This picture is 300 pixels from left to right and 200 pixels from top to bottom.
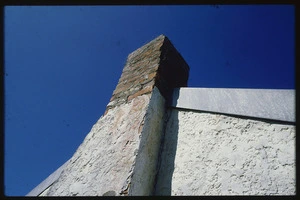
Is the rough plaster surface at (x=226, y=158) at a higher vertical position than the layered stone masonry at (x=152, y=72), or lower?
lower

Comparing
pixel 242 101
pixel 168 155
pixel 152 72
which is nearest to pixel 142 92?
pixel 152 72

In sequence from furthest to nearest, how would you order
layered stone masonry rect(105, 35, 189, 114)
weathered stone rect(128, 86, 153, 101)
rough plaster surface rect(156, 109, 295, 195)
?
layered stone masonry rect(105, 35, 189, 114) < weathered stone rect(128, 86, 153, 101) < rough plaster surface rect(156, 109, 295, 195)

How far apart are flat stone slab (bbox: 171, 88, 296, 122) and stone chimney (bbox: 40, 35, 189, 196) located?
230 millimetres

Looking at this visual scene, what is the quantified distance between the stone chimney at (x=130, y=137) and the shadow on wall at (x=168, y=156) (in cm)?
5

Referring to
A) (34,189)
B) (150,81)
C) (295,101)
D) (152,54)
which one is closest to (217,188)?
(295,101)

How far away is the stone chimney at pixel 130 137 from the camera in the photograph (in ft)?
5.33

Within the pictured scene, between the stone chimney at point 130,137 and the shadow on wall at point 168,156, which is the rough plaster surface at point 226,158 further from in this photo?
the stone chimney at point 130,137

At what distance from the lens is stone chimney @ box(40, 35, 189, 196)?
5.33ft

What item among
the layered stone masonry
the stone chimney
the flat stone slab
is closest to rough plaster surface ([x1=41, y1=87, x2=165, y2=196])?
the stone chimney

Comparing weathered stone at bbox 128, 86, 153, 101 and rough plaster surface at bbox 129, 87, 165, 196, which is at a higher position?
weathered stone at bbox 128, 86, 153, 101

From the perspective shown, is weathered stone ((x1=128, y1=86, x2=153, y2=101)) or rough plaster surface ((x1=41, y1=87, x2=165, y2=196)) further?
weathered stone ((x1=128, y1=86, x2=153, y2=101))

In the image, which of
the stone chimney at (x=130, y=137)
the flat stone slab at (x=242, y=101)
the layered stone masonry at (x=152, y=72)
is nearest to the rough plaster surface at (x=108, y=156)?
the stone chimney at (x=130, y=137)

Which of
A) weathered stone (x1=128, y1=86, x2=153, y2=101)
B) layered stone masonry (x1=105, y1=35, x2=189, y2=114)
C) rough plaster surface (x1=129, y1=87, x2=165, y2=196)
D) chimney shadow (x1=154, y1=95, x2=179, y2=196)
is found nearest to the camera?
rough plaster surface (x1=129, y1=87, x2=165, y2=196)

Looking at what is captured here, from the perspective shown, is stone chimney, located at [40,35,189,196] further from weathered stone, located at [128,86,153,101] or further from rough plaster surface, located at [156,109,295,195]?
rough plaster surface, located at [156,109,295,195]
